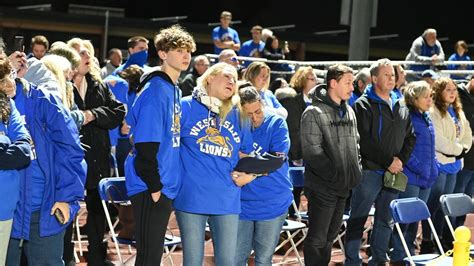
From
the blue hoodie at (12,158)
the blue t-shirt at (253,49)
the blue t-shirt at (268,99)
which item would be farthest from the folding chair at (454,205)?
the blue t-shirt at (253,49)

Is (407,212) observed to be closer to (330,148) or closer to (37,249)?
(330,148)

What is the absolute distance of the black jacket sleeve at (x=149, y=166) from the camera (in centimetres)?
533

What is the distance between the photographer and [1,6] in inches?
786

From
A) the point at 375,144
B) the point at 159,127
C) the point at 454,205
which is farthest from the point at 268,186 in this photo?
the point at 454,205

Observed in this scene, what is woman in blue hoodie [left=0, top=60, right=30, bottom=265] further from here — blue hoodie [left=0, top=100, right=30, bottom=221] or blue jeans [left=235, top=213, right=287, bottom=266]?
blue jeans [left=235, top=213, right=287, bottom=266]

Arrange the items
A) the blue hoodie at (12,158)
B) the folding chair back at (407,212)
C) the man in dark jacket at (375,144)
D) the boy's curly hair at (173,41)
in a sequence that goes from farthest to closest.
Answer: the man in dark jacket at (375,144)
the folding chair back at (407,212)
the boy's curly hair at (173,41)
the blue hoodie at (12,158)

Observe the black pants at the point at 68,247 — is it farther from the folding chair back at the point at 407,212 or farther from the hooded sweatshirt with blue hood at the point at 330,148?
the folding chair back at the point at 407,212

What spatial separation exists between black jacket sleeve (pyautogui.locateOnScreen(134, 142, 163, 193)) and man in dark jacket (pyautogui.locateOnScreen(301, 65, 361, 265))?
1.86m

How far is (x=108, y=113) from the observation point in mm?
6828

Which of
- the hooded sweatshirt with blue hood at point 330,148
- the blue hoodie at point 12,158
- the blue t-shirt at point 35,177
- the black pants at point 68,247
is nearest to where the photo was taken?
the blue hoodie at point 12,158

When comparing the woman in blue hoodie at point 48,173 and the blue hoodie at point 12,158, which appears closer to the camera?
the blue hoodie at point 12,158

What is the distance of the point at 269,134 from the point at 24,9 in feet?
47.9

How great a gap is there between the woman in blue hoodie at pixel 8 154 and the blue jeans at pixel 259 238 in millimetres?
1887

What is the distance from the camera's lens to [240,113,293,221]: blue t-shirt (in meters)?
6.44
